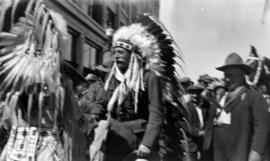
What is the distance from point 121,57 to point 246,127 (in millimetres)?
1171

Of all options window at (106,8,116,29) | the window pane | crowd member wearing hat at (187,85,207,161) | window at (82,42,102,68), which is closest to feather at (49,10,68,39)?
crowd member wearing hat at (187,85,207,161)

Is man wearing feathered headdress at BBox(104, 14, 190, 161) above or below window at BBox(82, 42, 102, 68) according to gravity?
below

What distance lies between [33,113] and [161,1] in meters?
4.15

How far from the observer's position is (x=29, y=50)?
3332 mm

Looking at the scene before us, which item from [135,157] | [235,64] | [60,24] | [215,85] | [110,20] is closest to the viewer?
[60,24]

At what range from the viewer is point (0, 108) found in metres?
3.37

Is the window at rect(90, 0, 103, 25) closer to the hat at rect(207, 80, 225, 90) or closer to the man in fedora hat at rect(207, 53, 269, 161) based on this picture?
the hat at rect(207, 80, 225, 90)

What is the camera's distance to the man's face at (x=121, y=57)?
171 inches

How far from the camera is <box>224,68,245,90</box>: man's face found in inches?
187

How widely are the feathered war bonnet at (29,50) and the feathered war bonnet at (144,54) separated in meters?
0.97

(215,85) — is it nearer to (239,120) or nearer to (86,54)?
(239,120)

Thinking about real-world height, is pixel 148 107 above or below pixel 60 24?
below

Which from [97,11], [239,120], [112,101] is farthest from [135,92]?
[97,11]

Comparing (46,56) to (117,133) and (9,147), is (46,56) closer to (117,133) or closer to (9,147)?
(9,147)
